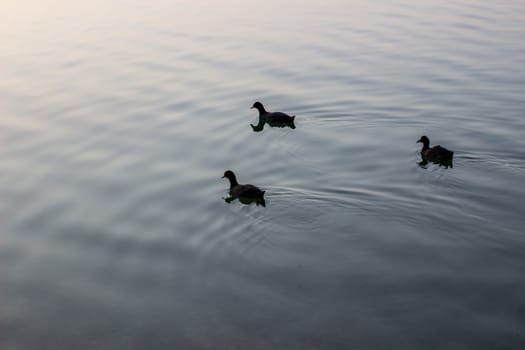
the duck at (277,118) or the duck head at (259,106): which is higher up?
the duck head at (259,106)

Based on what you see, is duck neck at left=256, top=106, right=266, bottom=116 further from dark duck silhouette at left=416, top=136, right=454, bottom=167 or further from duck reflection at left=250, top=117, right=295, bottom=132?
dark duck silhouette at left=416, top=136, right=454, bottom=167

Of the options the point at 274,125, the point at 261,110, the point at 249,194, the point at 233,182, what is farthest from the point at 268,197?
the point at 261,110

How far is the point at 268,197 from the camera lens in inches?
730

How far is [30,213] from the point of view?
61.9 ft

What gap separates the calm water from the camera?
44.8 ft

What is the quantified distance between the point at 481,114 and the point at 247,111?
8.97 m

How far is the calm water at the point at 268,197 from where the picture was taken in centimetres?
1366

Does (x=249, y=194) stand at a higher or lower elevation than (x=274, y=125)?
lower

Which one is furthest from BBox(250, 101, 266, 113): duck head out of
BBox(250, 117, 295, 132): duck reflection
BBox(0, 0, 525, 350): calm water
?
BBox(250, 117, 295, 132): duck reflection

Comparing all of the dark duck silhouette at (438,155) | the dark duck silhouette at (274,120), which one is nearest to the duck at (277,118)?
the dark duck silhouette at (274,120)

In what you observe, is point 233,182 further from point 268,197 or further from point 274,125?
point 274,125

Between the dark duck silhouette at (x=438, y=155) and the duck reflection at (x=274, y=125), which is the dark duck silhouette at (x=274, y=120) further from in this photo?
the dark duck silhouette at (x=438, y=155)

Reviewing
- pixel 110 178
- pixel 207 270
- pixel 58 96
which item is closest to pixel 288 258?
pixel 207 270

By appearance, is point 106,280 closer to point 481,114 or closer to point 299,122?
point 299,122
